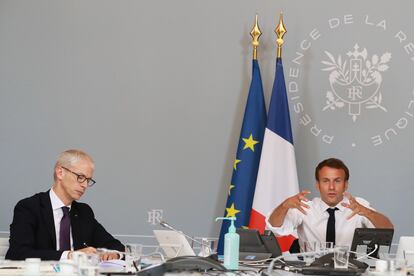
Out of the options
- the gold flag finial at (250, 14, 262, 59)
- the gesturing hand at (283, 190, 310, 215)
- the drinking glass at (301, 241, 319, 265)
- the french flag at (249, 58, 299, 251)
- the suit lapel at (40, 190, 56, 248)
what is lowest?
the drinking glass at (301, 241, 319, 265)

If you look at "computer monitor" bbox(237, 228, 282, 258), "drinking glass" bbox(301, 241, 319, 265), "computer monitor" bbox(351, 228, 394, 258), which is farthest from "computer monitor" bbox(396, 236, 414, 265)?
"computer monitor" bbox(237, 228, 282, 258)

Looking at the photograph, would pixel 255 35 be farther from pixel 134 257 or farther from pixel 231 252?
pixel 134 257

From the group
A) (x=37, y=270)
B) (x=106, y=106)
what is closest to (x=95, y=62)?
(x=106, y=106)

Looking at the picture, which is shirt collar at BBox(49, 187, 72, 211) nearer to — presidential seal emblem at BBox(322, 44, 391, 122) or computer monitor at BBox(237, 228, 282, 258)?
computer monitor at BBox(237, 228, 282, 258)

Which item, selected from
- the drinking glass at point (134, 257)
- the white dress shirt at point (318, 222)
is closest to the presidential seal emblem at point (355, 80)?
the white dress shirt at point (318, 222)

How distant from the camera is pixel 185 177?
5574 millimetres

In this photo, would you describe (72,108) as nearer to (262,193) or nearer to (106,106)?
(106,106)

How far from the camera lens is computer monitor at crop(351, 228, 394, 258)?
3998 mm

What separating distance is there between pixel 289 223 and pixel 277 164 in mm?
487

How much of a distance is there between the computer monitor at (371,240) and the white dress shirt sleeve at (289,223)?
3.12 ft

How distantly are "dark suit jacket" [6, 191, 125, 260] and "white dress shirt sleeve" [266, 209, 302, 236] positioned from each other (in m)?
1.11

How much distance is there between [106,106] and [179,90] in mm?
559

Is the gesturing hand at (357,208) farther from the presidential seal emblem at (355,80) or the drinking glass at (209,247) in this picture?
the drinking glass at (209,247)

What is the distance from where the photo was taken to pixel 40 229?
4094mm
